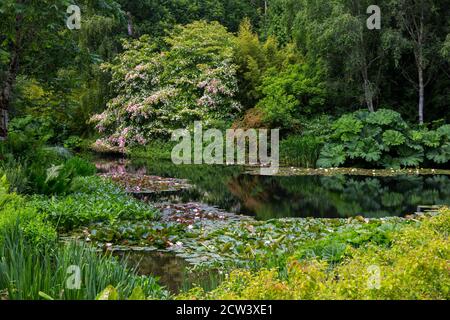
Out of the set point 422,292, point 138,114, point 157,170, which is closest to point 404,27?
point 157,170

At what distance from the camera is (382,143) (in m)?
19.2

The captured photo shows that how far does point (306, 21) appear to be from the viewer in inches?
859

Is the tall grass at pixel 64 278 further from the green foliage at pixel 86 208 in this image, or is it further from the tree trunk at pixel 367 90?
the tree trunk at pixel 367 90

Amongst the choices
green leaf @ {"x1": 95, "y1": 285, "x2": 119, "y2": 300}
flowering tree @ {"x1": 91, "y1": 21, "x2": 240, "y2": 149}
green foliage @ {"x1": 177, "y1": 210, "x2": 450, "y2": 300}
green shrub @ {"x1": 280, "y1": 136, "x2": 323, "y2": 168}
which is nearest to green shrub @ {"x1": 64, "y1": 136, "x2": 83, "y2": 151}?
flowering tree @ {"x1": 91, "y1": 21, "x2": 240, "y2": 149}

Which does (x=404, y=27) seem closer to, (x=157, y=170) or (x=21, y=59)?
(x=157, y=170)

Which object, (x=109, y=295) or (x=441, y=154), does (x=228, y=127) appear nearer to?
(x=441, y=154)

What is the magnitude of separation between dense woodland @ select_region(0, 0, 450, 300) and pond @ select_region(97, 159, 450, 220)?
90mm

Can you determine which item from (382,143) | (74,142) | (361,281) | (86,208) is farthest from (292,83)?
(361,281)

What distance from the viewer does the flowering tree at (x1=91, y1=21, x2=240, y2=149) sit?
79.2 feet

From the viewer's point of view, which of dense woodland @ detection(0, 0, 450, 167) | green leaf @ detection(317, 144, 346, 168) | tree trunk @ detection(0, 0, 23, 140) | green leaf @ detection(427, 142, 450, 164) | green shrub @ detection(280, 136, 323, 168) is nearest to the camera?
tree trunk @ detection(0, 0, 23, 140)

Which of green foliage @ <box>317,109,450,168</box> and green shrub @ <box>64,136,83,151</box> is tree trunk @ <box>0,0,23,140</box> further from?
green shrub @ <box>64,136,83,151</box>

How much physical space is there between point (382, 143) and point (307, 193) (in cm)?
733
